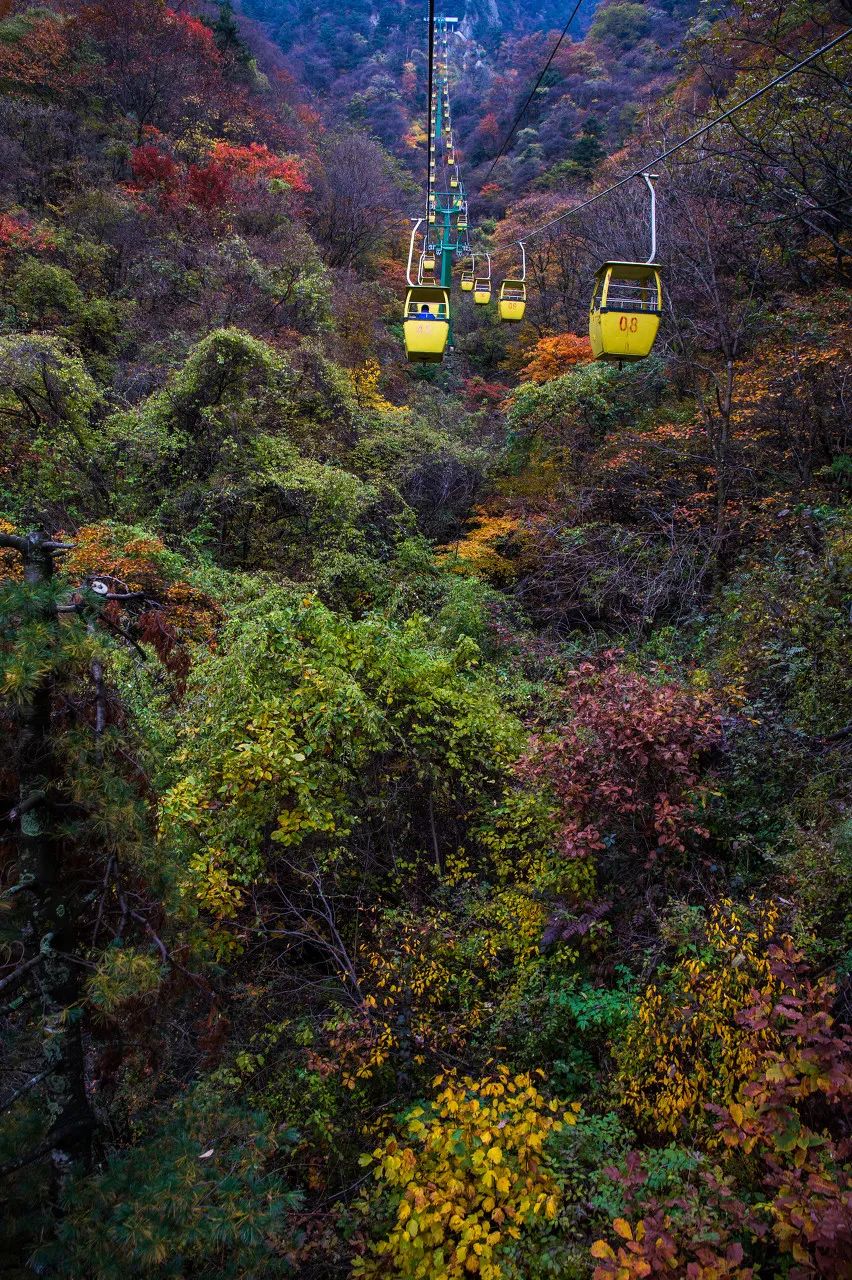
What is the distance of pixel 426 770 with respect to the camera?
5.91 metres

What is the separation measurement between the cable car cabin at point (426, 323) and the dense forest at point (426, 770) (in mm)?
3110

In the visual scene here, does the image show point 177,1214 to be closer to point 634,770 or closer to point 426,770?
point 634,770

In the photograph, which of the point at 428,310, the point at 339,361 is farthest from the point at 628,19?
the point at 428,310

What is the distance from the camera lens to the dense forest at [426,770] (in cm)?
251

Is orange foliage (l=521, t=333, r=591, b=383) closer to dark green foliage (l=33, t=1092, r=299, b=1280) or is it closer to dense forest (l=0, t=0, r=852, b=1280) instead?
dense forest (l=0, t=0, r=852, b=1280)

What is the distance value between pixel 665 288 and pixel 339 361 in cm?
768

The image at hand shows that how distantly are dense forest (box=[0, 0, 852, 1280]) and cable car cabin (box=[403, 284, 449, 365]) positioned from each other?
3.11m

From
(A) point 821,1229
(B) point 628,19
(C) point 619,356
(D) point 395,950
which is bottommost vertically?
(D) point 395,950

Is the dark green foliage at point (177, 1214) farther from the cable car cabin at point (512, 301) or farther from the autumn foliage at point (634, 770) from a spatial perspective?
the cable car cabin at point (512, 301)

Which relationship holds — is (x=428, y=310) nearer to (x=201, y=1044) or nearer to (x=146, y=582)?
(x=146, y=582)

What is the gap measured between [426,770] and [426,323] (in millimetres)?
4984

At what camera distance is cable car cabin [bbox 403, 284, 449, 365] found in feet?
24.4

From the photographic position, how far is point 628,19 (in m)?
32.6

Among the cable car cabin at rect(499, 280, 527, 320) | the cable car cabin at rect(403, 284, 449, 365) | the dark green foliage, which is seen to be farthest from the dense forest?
the cable car cabin at rect(403, 284, 449, 365)
